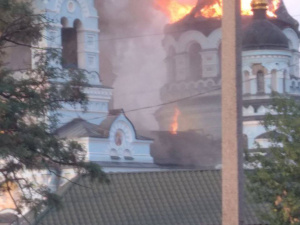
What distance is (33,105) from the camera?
13.6 m

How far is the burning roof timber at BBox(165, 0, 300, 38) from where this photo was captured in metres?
37.1

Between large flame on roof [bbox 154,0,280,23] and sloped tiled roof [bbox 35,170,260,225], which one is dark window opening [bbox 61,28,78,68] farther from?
sloped tiled roof [bbox 35,170,260,225]

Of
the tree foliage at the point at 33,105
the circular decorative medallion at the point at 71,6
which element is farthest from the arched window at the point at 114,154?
the tree foliage at the point at 33,105

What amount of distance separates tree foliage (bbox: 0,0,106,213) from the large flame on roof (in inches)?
892

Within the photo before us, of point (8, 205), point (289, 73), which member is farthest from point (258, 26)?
point (8, 205)

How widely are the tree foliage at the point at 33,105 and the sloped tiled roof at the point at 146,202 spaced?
22.8 ft

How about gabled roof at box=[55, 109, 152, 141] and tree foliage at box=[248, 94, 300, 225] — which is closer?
tree foliage at box=[248, 94, 300, 225]

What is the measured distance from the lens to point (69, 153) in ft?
47.0

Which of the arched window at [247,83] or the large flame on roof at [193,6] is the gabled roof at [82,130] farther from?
the large flame on roof at [193,6]

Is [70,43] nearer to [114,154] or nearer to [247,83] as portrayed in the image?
[114,154]

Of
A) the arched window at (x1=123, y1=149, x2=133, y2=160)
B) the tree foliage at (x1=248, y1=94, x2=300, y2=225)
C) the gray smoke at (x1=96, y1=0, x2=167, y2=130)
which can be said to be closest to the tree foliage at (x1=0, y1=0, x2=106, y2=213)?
the tree foliage at (x1=248, y1=94, x2=300, y2=225)

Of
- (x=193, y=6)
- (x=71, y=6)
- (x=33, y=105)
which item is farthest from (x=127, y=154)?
(x=33, y=105)

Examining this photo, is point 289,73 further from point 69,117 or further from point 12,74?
point 12,74

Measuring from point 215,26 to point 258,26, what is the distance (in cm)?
374
